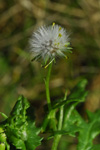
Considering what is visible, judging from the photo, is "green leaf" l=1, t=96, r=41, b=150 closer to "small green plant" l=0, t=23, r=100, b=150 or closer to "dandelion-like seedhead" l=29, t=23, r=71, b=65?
"small green plant" l=0, t=23, r=100, b=150

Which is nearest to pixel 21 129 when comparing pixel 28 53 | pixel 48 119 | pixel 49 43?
pixel 48 119

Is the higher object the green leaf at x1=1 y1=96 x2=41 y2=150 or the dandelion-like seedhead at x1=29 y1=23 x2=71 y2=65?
the dandelion-like seedhead at x1=29 y1=23 x2=71 y2=65

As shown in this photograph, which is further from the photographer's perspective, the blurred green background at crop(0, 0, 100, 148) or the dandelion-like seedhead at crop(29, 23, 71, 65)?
the blurred green background at crop(0, 0, 100, 148)

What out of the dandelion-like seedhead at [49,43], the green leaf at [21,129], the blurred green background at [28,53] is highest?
the blurred green background at [28,53]

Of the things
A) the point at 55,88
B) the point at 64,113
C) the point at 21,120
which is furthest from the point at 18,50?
the point at 21,120

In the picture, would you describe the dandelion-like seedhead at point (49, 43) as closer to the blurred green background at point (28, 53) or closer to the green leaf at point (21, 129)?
the green leaf at point (21, 129)

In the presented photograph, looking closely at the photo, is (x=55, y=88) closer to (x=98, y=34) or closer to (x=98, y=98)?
(x=98, y=98)

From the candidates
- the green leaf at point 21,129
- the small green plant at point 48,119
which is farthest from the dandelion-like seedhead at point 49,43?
the green leaf at point 21,129

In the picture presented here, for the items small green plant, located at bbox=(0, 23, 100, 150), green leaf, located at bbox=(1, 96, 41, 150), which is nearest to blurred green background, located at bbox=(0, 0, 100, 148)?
small green plant, located at bbox=(0, 23, 100, 150)
